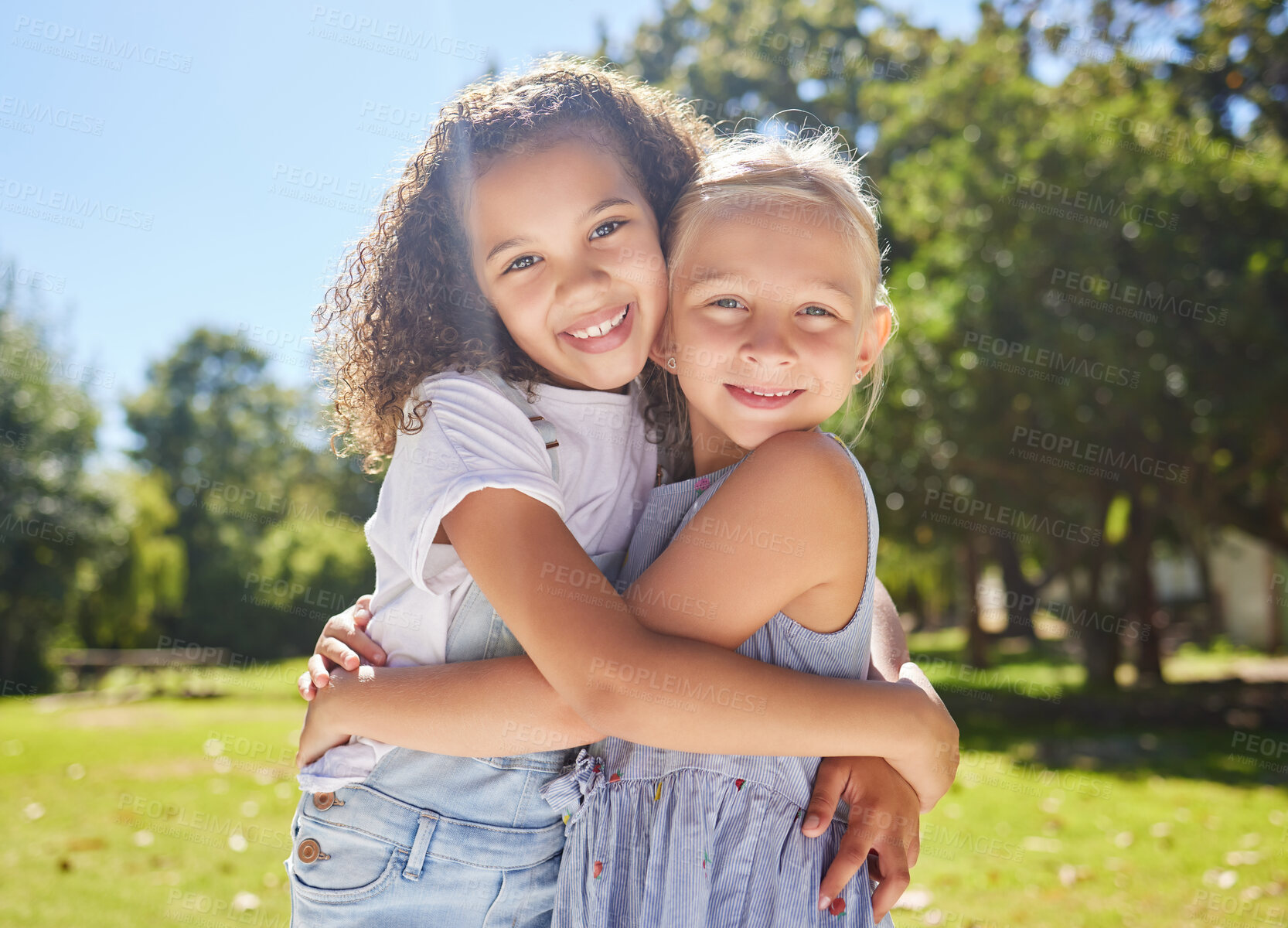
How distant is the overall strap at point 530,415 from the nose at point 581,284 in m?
0.19

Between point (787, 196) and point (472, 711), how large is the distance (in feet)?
3.69

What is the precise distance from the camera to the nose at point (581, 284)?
72.2 inches

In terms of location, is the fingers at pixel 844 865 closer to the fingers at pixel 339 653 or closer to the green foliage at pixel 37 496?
the fingers at pixel 339 653

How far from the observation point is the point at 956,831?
665 centimetres

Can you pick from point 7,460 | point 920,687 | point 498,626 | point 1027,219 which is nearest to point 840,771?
point 920,687

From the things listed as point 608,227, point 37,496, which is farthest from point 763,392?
point 37,496

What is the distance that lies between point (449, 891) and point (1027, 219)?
11.4 meters

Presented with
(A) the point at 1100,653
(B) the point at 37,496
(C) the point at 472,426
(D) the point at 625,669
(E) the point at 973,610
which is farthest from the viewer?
(B) the point at 37,496

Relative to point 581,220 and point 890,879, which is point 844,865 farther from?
point 581,220

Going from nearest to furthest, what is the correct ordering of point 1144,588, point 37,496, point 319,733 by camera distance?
point 319,733
point 1144,588
point 37,496

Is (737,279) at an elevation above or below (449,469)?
above

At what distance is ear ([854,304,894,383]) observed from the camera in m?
1.98

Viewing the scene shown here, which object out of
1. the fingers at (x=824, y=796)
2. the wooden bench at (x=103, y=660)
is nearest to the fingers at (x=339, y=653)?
the fingers at (x=824, y=796)

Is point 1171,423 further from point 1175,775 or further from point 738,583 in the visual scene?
point 738,583
